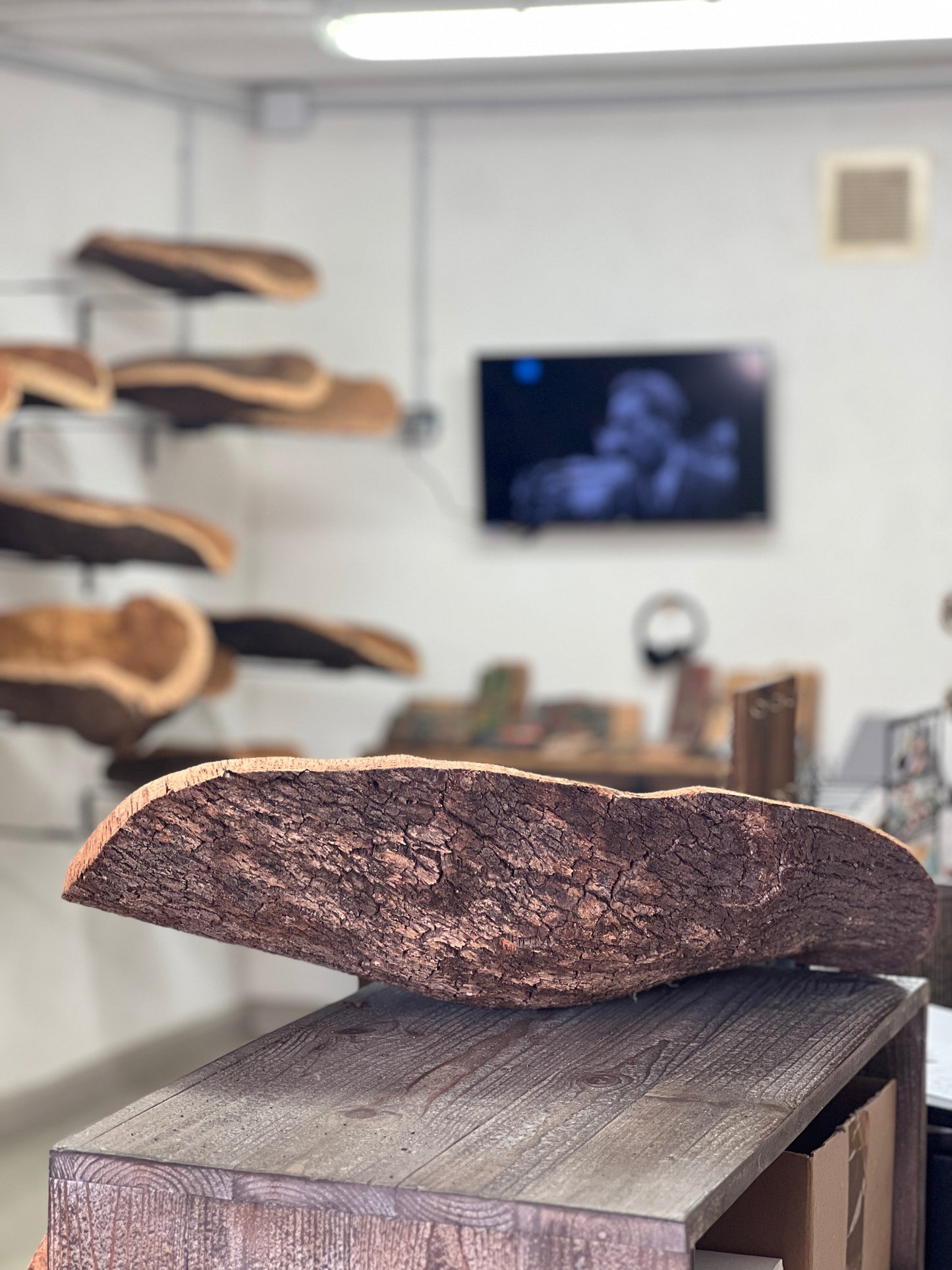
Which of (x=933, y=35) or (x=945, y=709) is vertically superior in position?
(x=933, y=35)

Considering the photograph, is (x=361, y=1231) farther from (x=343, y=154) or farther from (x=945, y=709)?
(x=343, y=154)

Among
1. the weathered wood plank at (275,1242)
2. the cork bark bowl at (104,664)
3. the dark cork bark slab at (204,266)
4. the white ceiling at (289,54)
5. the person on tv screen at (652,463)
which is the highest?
the white ceiling at (289,54)

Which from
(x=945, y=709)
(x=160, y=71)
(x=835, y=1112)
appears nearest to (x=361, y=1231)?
(x=835, y=1112)

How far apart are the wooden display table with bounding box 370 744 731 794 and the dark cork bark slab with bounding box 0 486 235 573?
3.49 feet

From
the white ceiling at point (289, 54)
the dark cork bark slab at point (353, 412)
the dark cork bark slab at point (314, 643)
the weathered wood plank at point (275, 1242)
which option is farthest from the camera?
the dark cork bark slab at point (353, 412)

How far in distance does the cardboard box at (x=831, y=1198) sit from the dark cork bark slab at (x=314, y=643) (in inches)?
104

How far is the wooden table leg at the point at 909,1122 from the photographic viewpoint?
4.12ft

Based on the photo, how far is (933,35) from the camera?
322cm

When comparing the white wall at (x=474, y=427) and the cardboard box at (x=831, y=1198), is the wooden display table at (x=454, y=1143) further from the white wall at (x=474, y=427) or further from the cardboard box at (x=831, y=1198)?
the white wall at (x=474, y=427)

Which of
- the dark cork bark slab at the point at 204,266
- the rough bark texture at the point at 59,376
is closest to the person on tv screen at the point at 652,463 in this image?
the dark cork bark slab at the point at 204,266

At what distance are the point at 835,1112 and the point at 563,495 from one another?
10.7ft

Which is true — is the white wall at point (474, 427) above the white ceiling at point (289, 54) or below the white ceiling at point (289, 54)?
below

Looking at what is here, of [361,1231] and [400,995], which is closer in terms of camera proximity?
[361,1231]

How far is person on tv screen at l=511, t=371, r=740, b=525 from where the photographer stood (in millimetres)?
4281
